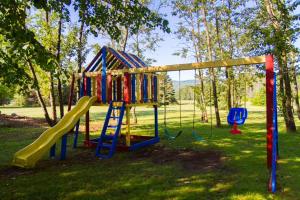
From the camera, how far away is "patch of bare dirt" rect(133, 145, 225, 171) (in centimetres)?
696

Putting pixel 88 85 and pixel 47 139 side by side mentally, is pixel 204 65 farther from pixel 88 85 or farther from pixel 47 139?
pixel 47 139

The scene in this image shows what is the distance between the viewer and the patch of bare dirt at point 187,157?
6963 millimetres

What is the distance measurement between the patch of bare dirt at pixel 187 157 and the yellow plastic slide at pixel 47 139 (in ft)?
7.40

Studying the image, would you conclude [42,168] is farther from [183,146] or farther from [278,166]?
[278,166]

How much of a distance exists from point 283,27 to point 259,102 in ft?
140

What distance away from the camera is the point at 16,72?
19.0ft

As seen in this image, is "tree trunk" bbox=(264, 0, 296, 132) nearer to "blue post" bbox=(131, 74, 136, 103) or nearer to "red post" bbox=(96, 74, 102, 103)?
"blue post" bbox=(131, 74, 136, 103)

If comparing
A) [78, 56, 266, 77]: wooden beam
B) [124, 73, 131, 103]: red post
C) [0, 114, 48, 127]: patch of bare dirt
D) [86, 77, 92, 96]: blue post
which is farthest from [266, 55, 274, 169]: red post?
[0, 114, 48, 127]: patch of bare dirt

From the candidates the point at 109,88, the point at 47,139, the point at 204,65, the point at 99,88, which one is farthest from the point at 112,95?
the point at 204,65

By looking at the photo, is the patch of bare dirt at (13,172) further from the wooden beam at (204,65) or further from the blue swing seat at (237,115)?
the blue swing seat at (237,115)

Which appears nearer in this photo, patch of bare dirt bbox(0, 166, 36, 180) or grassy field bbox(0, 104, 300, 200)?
grassy field bbox(0, 104, 300, 200)

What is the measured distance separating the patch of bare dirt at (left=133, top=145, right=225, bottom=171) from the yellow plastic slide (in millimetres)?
2257

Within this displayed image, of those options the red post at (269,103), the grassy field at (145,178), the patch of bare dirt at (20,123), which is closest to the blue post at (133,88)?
the grassy field at (145,178)

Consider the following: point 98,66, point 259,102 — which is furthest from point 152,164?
point 259,102
